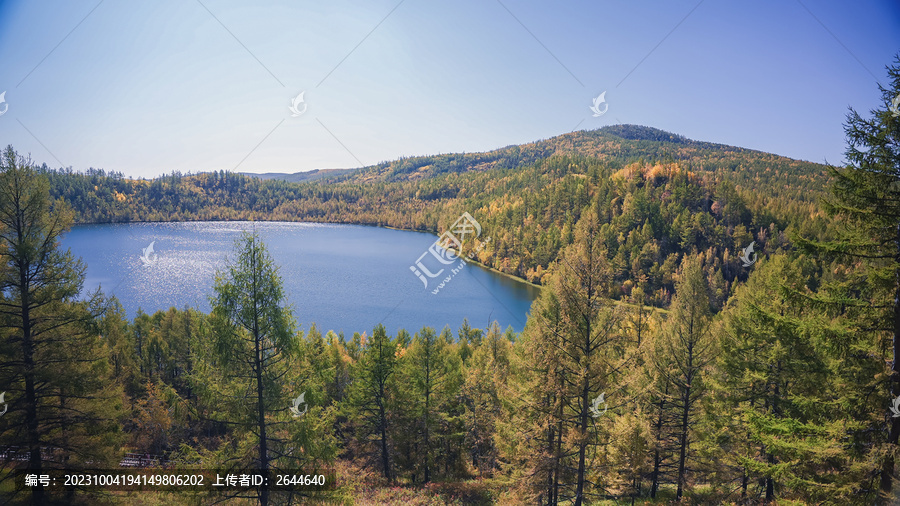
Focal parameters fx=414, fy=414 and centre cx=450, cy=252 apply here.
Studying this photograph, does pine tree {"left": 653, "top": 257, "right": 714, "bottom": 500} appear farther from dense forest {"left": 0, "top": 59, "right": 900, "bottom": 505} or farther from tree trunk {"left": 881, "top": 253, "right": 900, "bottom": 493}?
tree trunk {"left": 881, "top": 253, "right": 900, "bottom": 493}

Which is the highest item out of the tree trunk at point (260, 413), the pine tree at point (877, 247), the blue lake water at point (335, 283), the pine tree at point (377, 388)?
the pine tree at point (877, 247)

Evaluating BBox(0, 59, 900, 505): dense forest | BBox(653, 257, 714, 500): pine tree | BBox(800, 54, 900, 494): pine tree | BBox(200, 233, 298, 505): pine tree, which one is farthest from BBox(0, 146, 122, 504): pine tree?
BBox(653, 257, 714, 500): pine tree

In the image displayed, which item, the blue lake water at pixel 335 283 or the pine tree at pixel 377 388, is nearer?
the pine tree at pixel 377 388

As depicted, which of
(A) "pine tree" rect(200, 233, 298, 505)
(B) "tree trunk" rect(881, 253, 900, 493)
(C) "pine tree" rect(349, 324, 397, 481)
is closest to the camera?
(B) "tree trunk" rect(881, 253, 900, 493)

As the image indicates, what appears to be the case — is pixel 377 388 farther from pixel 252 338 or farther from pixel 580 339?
pixel 580 339

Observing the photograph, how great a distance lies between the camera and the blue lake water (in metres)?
62.4

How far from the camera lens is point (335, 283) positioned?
80.6 m

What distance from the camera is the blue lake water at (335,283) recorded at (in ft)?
205

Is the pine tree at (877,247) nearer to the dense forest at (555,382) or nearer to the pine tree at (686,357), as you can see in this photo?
the dense forest at (555,382)

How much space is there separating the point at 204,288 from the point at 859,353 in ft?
276

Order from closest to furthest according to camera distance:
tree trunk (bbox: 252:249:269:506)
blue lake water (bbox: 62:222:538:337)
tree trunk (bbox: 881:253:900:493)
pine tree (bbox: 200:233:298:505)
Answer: tree trunk (bbox: 881:253:900:493) < pine tree (bbox: 200:233:298:505) < tree trunk (bbox: 252:249:269:506) < blue lake water (bbox: 62:222:538:337)

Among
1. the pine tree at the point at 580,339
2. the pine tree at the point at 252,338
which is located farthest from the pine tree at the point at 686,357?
the pine tree at the point at 252,338

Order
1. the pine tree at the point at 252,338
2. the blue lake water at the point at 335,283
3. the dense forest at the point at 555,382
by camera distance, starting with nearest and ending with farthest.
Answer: the dense forest at the point at 555,382, the pine tree at the point at 252,338, the blue lake water at the point at 335,283

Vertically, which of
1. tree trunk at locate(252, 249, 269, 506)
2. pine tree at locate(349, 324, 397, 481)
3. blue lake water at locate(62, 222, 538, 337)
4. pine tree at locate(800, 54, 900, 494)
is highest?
pine tree at locate(800, 54, 900, 494)
